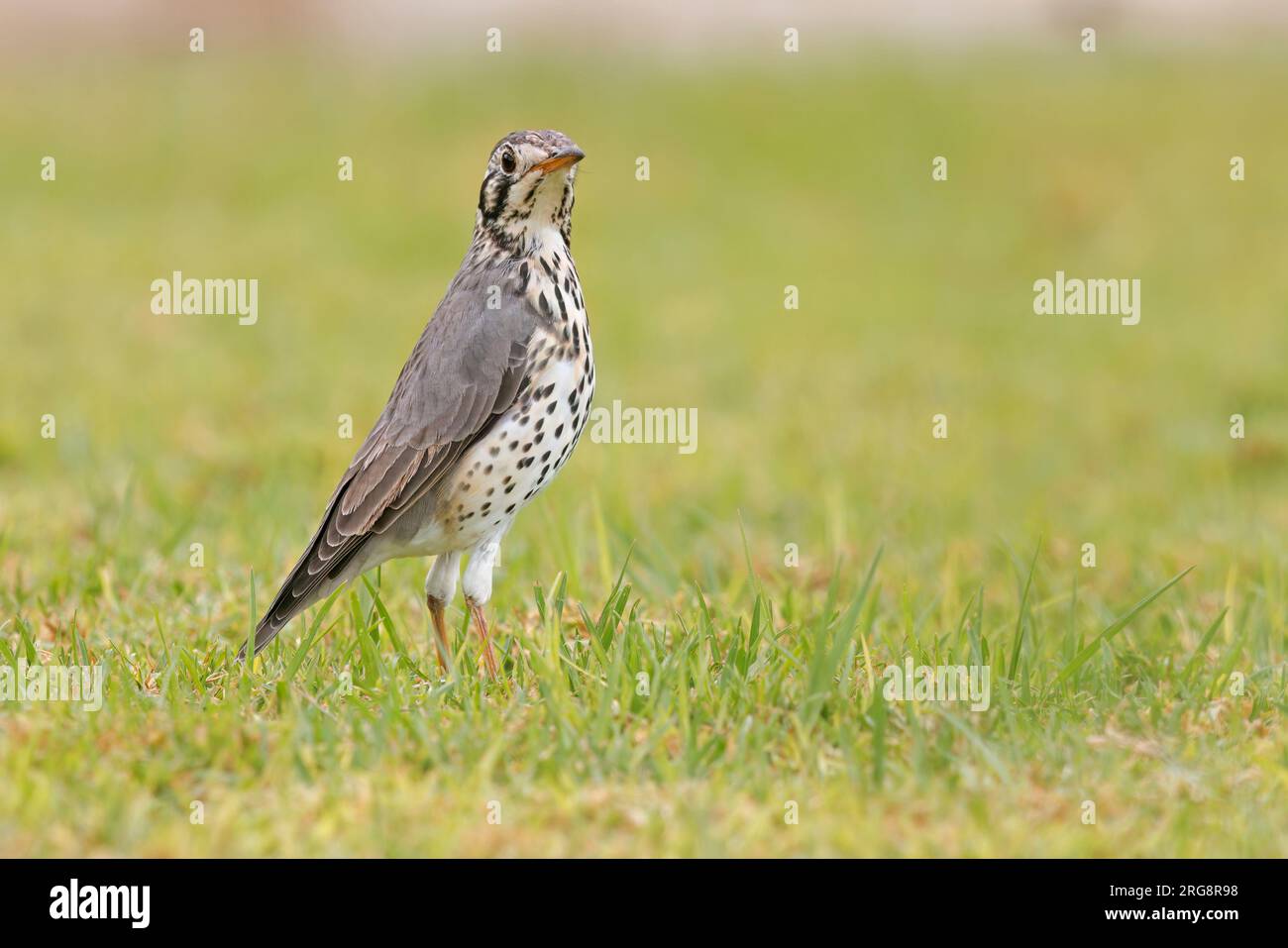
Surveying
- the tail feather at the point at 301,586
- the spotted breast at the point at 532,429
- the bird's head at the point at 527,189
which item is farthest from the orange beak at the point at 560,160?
the tail feather at the point at 301,586

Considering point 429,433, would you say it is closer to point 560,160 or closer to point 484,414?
point 484,414

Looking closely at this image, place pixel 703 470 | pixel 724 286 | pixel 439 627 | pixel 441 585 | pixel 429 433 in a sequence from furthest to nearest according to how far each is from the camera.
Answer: pixel 724 286 < pixel 703 470 < pixel 441 585 < pixel 439 627 < pixel 429 433

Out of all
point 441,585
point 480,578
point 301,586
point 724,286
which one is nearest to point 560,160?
point 480,578

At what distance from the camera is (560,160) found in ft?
17.4

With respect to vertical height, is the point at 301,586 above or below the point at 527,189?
below

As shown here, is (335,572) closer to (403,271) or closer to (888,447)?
(888,447)

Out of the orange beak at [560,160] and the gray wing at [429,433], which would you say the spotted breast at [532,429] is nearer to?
the gray wing at [429,433]

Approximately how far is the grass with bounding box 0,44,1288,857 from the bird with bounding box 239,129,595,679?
305 mm

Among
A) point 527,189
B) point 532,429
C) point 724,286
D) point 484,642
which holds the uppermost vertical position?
point 724,286

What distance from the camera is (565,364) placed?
213 inches

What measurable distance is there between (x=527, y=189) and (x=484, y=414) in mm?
812

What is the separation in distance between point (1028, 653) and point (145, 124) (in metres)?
17.3

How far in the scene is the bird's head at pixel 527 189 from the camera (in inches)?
212

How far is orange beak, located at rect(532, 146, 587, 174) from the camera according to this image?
5289 mm
